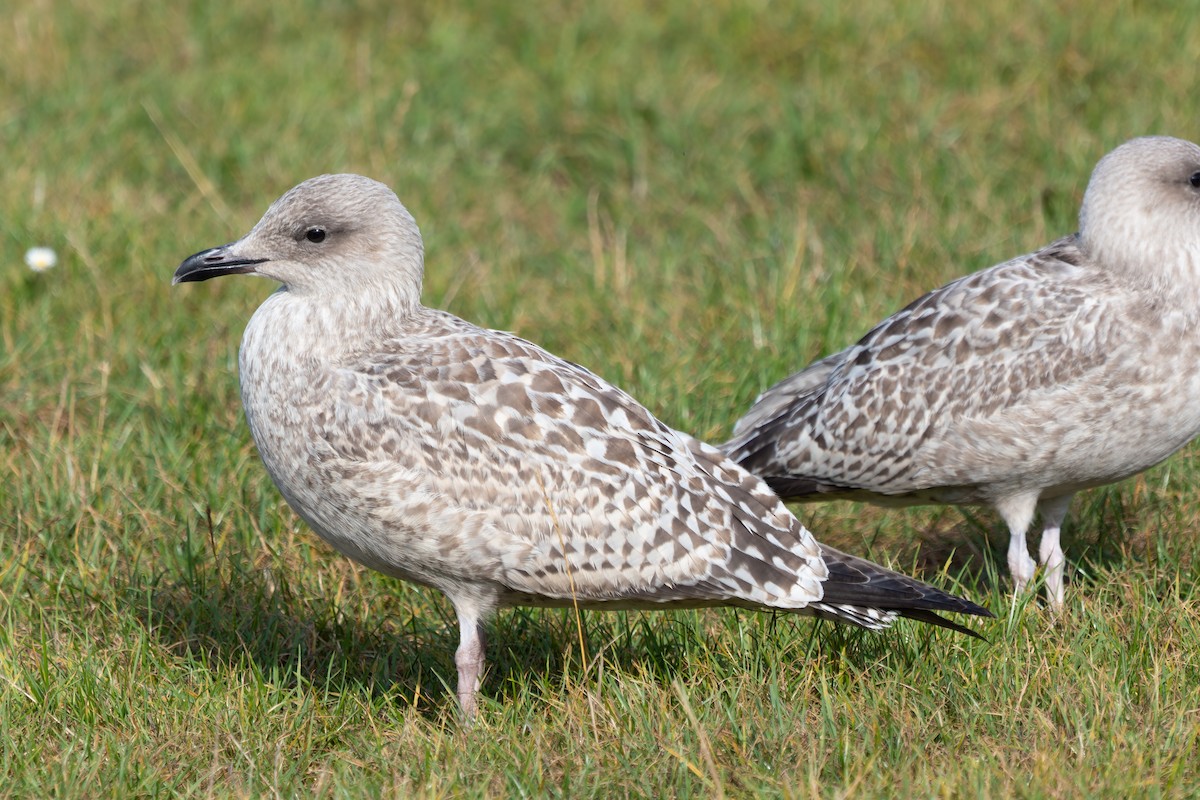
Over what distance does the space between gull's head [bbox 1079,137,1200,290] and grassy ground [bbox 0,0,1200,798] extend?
106 centimetres

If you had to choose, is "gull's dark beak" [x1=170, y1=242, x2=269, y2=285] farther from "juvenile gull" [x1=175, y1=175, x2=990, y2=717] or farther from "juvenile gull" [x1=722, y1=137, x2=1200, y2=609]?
"juvenile gull" [x1=722, y1=137, x2=1200, y2=609]

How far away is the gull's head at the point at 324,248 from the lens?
5.25 m

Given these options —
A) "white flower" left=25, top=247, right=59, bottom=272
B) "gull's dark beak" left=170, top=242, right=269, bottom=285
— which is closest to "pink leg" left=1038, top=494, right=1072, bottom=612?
"gull's dark beak" left=170, top=242, right=269, bottom=285

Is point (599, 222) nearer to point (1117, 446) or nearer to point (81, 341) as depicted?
point (81, 341)

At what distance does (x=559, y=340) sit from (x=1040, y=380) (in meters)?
2.70

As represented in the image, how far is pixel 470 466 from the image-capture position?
495 cm

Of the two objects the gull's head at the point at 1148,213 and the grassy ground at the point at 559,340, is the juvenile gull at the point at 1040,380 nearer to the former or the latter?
the gull's head at the point at 1148,213

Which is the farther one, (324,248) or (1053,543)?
(1053,543)

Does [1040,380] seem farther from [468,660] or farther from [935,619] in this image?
[468,660]

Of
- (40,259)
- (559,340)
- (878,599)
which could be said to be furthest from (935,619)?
(40,259)

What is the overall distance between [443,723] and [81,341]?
341 cm

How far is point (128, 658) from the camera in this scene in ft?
17.8

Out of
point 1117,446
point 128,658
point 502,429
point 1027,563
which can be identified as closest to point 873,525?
point 1027,563

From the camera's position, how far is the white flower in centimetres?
794
